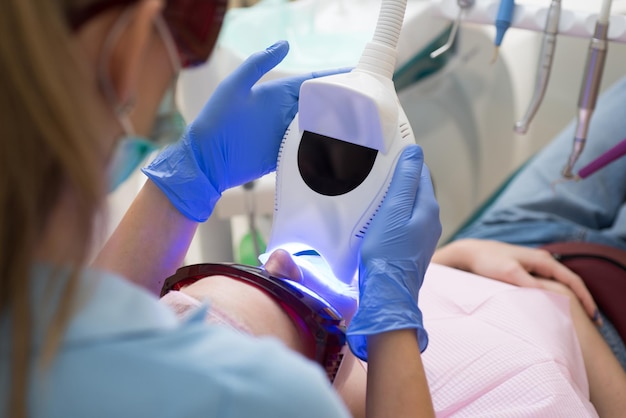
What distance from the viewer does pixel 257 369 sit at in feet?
1.90

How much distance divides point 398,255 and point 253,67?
0.35 m

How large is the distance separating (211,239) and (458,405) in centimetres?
90

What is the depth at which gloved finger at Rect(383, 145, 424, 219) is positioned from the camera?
35.8 inches

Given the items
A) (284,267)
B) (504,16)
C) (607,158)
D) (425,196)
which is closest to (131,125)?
(284,267)

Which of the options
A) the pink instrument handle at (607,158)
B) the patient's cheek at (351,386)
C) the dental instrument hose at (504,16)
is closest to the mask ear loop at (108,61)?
the patient's cheek at (351,386)

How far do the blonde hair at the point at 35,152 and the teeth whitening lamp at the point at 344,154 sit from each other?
0.42m

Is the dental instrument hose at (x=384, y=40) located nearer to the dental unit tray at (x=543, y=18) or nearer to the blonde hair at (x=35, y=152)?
the dental unit tray at (x=543, y=18)

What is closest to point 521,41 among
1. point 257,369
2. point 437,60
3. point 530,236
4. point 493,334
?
point 437,60

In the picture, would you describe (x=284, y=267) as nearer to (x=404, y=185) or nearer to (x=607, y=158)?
(x=404, y=185)

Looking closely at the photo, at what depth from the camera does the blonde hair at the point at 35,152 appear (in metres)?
0.48

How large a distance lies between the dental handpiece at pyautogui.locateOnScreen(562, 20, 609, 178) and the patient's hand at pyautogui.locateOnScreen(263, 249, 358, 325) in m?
0.58

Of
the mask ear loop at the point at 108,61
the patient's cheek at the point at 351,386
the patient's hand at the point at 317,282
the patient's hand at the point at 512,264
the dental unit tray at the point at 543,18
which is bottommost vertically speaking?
the patient's hand at the point at 512,264

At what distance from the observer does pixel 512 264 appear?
1397mm

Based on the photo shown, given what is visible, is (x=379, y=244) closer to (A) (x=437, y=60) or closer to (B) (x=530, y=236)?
(B) (x=530, y=236)
